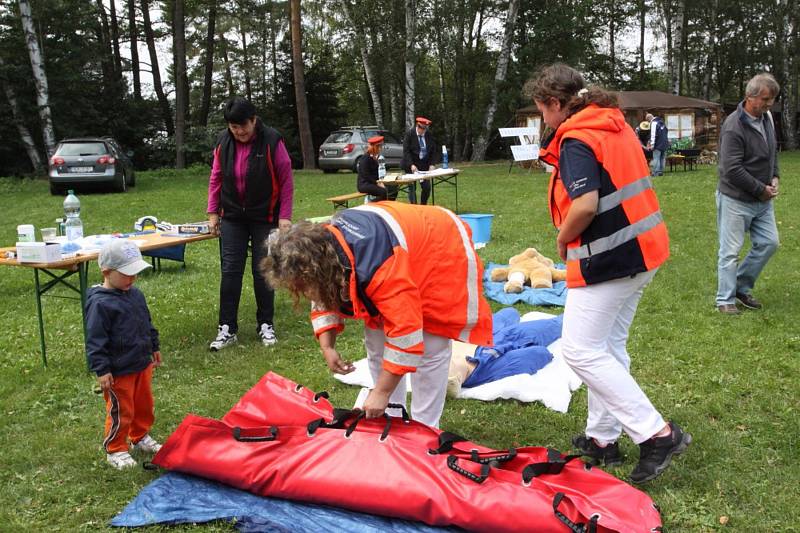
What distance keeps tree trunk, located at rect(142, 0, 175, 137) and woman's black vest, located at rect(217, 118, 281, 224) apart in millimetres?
21592

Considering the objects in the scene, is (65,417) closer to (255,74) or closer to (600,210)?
(600,210)

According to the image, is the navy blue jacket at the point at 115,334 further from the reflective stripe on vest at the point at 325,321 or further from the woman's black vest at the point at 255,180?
the woman's black vest at the point at 255,180

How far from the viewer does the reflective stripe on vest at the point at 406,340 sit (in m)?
2.56

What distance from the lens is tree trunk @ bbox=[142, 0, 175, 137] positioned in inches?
1000

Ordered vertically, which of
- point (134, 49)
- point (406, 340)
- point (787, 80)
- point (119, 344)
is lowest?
point (119, 344)

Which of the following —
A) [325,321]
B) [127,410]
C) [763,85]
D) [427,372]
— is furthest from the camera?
[763,85]

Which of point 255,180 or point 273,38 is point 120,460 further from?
point 273,38

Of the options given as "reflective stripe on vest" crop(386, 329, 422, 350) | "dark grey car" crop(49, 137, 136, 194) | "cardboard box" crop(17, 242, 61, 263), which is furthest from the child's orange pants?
"dark grey car" crop(49, 137, 136, 194)

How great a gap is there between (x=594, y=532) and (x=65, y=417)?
3024 mm

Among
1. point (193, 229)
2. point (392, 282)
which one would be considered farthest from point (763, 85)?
point (193, 229)

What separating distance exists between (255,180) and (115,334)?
1958 millimetres

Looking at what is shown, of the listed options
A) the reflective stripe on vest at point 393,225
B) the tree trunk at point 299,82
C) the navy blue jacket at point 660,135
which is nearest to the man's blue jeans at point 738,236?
the reflective stripe on vest at point 393,225

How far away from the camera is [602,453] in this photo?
3.29 meters

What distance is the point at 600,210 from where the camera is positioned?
279cm
